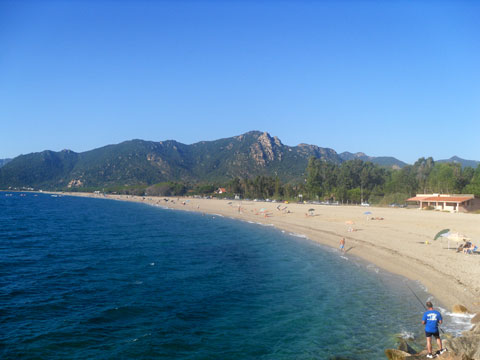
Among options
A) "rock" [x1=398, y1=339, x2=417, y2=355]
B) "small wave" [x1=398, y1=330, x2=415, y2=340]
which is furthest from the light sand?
"rock" [x1=398, y1=339, x2=417, y2=355]

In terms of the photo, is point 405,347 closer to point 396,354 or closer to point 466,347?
point 396,354

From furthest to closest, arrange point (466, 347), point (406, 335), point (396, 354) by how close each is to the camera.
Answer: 1. point (406, 335)
2. point (396, 354)
3. point (466, 347)

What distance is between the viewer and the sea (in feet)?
40.6

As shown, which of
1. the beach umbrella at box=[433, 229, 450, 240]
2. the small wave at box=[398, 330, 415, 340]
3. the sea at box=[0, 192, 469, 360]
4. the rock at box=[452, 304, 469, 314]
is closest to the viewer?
the sea at box=[0, 192, 469, 360]

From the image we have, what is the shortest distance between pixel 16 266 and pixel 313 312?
22.4 metres

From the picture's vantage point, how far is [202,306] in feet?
54.5

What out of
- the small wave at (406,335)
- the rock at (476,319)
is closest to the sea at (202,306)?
the small wave at (406,335)

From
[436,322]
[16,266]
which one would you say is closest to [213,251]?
[16,266]

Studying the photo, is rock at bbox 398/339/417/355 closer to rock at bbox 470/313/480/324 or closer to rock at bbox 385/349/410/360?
rock at bbox 385/349/410/360

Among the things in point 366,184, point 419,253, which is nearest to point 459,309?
point 419,253

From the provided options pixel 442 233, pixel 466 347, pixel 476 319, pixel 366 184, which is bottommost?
pixel 476 319

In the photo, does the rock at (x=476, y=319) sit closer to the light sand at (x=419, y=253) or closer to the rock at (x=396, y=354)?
the light sand at (x=419, y=253)

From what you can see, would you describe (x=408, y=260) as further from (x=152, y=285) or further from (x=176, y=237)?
(x=176, y=237)

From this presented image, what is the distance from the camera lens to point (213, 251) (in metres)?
31.9
